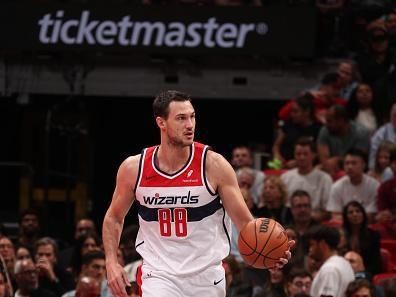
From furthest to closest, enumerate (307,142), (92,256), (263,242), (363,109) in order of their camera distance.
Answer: (363,109) → (307,142) → (92,256) → (263,242)

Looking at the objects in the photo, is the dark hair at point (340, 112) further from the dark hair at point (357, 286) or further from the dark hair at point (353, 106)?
the dark hair at point (357, 286)

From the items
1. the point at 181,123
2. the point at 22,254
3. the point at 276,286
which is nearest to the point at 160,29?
the point at 22,254

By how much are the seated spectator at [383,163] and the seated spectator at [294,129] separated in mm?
1226

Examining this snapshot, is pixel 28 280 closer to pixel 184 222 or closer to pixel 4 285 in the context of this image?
pixel 4 285

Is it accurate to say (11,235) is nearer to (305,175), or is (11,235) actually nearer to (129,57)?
(129,57)

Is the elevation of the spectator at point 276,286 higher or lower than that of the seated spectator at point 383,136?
lower

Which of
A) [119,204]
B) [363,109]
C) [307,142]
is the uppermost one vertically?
[363,109]

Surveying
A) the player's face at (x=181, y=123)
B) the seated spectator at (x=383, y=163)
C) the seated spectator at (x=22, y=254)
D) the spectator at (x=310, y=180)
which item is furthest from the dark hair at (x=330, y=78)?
the player's face at (x=181, y=123)

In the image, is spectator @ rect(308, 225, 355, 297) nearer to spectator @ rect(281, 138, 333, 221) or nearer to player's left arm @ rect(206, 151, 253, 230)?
spectator @ rect(281, 138, 333, 221)

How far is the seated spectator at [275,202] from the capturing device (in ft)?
52.7

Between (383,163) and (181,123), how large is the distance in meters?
7.16

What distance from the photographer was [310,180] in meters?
16.7

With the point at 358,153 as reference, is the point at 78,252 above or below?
below

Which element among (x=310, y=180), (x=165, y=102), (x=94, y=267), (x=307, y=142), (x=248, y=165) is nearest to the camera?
(x=165, y=102)
